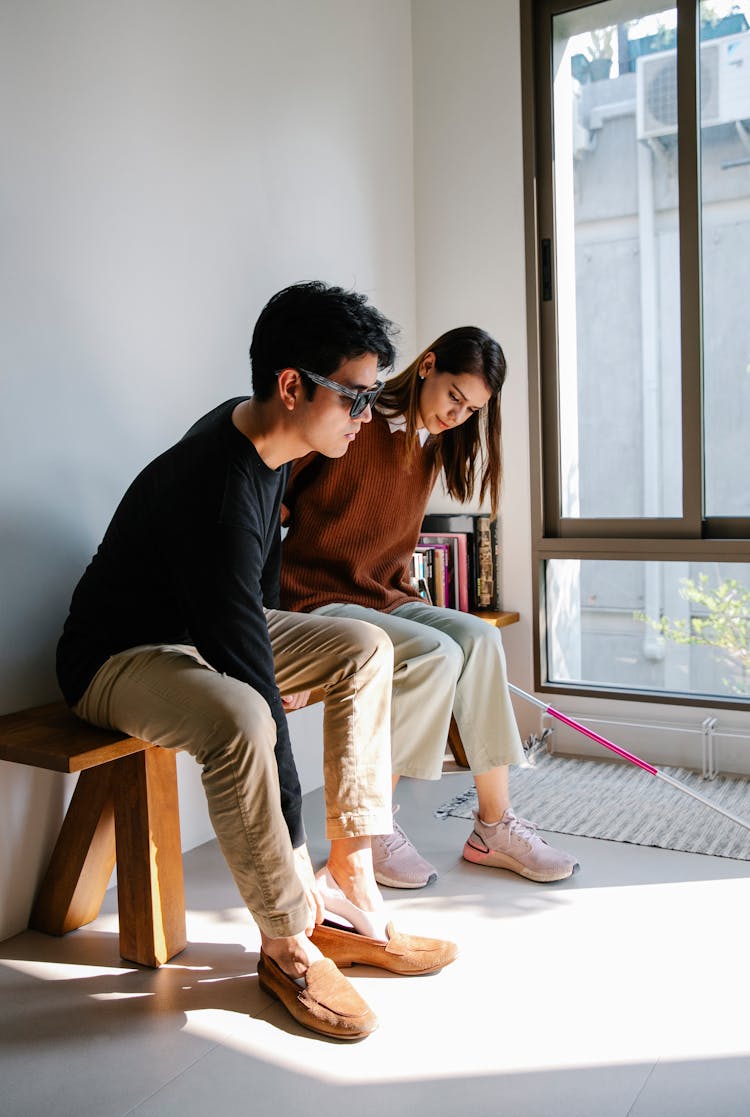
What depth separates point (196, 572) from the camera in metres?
1.54

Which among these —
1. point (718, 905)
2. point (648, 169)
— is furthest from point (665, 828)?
point (648, 169)

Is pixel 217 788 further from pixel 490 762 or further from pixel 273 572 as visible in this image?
pixel 490 762

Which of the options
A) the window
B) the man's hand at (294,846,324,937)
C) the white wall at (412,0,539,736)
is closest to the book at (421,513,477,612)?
the white wall at (412,0,539,736)

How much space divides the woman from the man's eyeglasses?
40 centimetres

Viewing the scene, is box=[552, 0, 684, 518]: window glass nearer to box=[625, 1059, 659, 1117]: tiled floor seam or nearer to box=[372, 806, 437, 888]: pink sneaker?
box=[372, 806, 437, 888]: pink sneaker

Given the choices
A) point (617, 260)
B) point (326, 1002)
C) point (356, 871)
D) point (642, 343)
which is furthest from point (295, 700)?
point (617, 260)

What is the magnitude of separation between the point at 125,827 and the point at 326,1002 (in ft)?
1.60

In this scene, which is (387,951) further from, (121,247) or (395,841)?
(121,247)

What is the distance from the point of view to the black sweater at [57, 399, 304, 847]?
154cm

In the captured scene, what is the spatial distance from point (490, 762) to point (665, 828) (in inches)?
21.6

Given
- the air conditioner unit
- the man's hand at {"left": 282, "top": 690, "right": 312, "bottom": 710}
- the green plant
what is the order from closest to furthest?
1. the man's hand at {"left": 282, "top": 690, "right": 312, "bottom": 710}
2. the air conditioner unit
3. the green plant

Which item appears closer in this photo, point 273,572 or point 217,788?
point 217,788

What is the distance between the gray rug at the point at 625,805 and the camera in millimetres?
2293

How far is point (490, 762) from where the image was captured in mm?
2117
